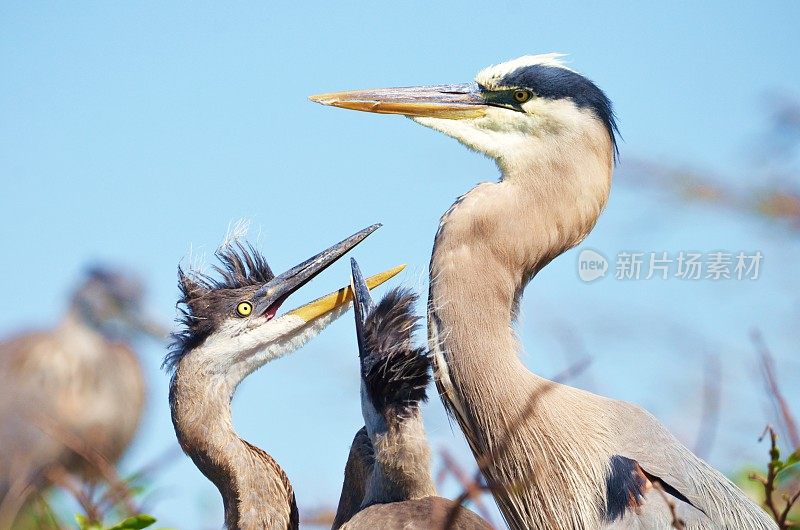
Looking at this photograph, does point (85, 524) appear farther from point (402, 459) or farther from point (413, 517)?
point (402, 459)

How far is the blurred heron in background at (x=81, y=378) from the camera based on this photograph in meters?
9.24

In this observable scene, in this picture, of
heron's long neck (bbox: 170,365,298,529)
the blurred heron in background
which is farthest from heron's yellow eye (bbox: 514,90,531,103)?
the blurred heron in background

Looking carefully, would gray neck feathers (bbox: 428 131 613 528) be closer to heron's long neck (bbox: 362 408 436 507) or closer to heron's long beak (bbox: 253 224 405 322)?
heron's long neck (bbox: 362 408 436 507)

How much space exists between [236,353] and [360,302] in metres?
0.59

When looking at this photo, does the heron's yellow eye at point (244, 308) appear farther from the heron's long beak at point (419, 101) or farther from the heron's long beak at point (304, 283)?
the heron's long beak at point (419, 101)

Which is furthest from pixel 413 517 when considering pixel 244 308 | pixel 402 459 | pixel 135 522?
pixel 244 308

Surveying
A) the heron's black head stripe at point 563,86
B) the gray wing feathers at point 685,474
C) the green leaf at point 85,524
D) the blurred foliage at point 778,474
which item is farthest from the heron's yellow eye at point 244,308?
the blurred foliage at point 778,474

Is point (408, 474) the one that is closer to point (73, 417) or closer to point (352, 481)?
point (352, 481)

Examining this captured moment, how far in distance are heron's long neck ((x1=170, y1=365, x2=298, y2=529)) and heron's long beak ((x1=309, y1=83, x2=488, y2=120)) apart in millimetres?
1162

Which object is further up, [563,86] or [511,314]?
[563,86]

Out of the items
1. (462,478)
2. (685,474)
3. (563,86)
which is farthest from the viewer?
(563,86)

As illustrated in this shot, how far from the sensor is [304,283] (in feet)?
13.8

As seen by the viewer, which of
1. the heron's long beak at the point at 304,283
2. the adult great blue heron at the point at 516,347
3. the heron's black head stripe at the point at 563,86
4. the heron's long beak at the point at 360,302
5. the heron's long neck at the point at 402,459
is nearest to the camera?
the adult great blue heron at the point at 516,347

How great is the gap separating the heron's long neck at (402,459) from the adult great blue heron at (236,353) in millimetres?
624
